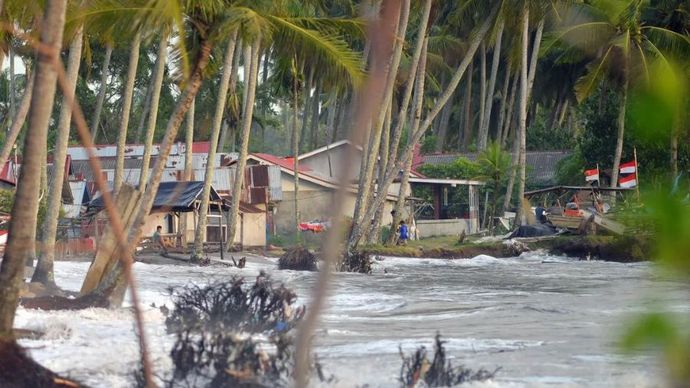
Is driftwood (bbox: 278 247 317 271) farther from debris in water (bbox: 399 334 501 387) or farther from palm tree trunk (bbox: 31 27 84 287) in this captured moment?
debris in water (bbox: 399 334 501 387)

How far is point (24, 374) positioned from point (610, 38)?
28771mm

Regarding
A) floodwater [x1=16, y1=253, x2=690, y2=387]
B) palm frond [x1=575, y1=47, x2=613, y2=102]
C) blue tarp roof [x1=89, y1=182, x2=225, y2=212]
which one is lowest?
floodwater [x1=16, y1=253, x2=690, y2=387]

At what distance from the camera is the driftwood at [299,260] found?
2550cm

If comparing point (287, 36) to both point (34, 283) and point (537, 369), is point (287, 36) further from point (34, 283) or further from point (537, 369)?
point (537, 369)

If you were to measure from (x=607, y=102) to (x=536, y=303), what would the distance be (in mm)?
25464

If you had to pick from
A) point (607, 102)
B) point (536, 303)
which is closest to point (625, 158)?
point (607, 102)

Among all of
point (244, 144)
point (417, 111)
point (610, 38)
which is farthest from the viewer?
point (610, 38)

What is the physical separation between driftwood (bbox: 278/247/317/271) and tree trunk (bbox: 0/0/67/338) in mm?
16660

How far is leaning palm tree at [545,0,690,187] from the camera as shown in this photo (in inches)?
1214

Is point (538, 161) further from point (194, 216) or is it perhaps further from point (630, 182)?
point (630, 182)

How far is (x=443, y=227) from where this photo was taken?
42250mm

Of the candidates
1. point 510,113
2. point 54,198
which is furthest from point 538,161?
point 54,198

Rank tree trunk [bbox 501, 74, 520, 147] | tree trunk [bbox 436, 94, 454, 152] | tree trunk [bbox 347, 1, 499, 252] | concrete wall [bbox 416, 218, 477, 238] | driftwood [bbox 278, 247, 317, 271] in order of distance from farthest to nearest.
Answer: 1. tree trunk [bbox 436, 94, 454, 152]
2. tree trunk [bbox 501, 74, 520, 147]
3. concrete wall [bbox 416, 218, 477, 238]
4. tree trunk [bbox 347, 1, 499, 252]
5. driftwood [bbox 278, 247, 317, 271]

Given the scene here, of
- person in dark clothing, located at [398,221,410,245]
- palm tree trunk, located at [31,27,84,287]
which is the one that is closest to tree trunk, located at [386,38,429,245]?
person in dark clothing, located at [398,221,410,245]
